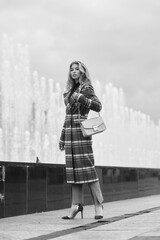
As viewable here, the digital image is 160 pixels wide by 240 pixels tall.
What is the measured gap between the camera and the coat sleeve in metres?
5.68

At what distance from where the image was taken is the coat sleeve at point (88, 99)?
5676 mm

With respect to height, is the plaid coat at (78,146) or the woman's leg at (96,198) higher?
the plaid coat at (78,146)

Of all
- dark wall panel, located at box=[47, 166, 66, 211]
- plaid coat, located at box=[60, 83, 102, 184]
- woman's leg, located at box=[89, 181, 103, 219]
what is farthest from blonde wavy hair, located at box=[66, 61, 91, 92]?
dark wall panel, located at box=[47, 166, 66, 211]

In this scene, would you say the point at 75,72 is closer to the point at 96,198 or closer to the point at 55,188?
the point at 96,198

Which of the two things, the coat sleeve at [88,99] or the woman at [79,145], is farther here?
the woman at [79,145]

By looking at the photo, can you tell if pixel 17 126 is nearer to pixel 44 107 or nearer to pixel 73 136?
pixel 44 107

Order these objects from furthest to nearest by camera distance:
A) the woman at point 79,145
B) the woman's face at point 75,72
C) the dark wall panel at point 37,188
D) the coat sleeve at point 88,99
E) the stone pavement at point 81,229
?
the dark wall panel at point 37,188 < the woman's face at point 75,72 < the woman at point 79,145 < the coat sleeve at point 88,99 < the stone pavement at point 81,229

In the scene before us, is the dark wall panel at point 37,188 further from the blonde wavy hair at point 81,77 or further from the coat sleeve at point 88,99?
the coat sleeve at point 88,99

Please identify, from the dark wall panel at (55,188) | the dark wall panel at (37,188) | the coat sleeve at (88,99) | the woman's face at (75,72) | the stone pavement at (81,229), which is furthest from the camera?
the dark wall panel at (55,188)

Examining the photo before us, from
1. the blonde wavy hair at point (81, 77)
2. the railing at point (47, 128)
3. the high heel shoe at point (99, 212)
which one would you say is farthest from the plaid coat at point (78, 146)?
the railing at point (47, 128)

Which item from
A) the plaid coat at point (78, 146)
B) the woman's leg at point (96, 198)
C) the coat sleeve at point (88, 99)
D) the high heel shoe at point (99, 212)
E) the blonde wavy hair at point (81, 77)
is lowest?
the high heel shoe at point (99, 212)

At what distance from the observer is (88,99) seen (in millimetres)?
5742

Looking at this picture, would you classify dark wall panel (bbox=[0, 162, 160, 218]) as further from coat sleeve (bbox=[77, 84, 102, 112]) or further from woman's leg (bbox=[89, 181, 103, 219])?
coat sleeve (bbox=[77, 84, 102, 112])

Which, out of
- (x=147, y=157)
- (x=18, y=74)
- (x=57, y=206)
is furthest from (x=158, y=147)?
(x=57, y=206)
